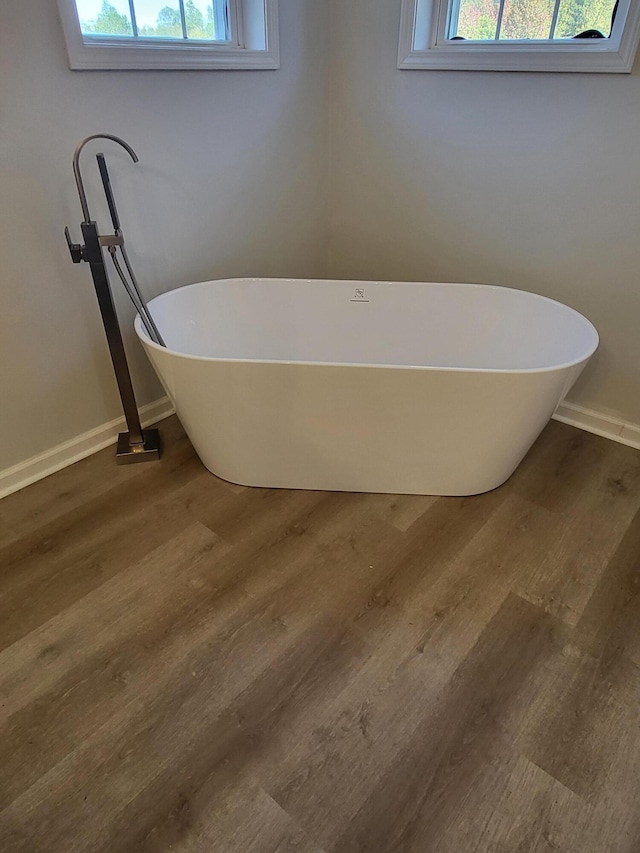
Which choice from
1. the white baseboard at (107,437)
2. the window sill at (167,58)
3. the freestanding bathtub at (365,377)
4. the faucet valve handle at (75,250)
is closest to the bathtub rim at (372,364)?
the freestanding bathtub at (365,377)

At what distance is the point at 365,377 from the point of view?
1618mm

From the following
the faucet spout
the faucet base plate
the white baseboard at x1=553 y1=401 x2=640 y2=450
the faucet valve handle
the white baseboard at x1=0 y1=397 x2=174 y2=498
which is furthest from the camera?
the white baseboard at x1=553 y1=401 x2=640 y2=450

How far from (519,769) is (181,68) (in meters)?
2.24

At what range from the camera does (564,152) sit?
6.39ft

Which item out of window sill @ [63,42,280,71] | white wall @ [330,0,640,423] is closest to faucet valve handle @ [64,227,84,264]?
window sill @ [63,42,280,71]

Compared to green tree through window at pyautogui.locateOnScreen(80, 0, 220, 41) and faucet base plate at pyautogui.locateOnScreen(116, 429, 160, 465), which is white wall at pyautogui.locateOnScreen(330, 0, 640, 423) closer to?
green tree through window at pyautogui.locateOnScreen(80, 0, 220, 41)

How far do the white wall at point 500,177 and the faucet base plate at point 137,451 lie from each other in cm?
133

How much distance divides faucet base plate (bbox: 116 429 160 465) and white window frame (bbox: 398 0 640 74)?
174 centimetres

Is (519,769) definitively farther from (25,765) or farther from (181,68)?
(181,68)

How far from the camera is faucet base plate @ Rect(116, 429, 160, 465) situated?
2082mm

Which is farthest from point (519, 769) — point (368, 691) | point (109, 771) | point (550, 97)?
point (550, 97)

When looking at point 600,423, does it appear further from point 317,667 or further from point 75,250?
point 75,250

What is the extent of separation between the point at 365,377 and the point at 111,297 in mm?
886

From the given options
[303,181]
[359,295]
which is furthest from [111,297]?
[303,181]
